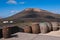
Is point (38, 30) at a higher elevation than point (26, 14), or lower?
lower

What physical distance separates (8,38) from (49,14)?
24986 millimetres

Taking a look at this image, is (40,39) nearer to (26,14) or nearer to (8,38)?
(8,38)

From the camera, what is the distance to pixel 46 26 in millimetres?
11117

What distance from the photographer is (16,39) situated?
841 centimetres

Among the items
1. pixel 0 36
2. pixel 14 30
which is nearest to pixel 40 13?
pixel 14 30

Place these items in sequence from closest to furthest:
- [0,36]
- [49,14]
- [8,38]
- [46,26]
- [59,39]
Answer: [59,39], [8,38], [0,36], [46,26], [49,14]

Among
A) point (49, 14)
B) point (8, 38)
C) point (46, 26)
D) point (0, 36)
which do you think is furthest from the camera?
point (49, 14)

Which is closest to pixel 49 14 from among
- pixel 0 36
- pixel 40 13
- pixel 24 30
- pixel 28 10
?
pixel 40 13

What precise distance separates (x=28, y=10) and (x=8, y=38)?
80.9ft

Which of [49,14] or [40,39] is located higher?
[49,14]

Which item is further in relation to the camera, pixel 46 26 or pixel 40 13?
pixel 40 13

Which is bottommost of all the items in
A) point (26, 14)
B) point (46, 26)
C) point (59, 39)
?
point (59, 39)

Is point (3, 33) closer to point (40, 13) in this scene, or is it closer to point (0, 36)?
point (0, 36)

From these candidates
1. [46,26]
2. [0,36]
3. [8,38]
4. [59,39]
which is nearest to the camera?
[59,39]
